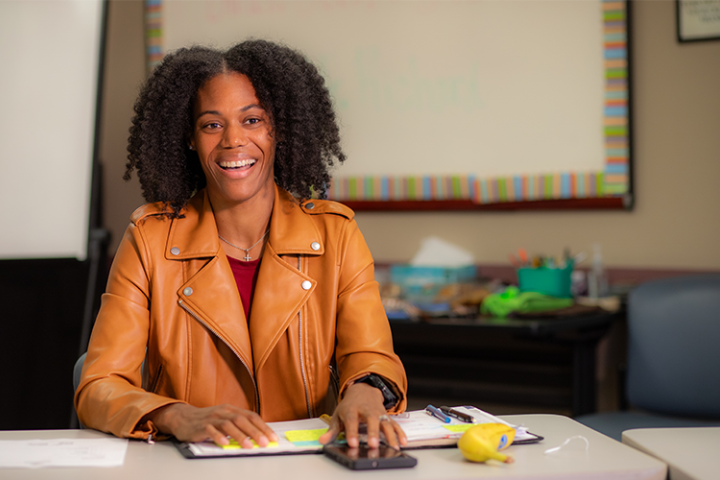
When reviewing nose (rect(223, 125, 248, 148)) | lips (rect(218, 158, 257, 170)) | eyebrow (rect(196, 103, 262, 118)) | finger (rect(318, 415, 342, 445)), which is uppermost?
eyebrow (rect(196, 103, 262, 118))

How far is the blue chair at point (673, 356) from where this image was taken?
198cm

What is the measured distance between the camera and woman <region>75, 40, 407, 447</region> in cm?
136

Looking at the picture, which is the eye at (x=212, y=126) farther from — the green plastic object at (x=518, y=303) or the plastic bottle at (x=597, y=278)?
the plastic bottle at (x=597, y=278)

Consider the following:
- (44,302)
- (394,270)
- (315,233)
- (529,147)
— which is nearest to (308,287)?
(315,233)

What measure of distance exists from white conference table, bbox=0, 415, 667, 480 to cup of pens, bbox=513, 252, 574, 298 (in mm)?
1466

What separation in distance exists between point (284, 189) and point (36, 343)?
1323mm

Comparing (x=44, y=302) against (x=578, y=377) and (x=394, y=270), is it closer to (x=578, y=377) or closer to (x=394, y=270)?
(x=394, y=270)

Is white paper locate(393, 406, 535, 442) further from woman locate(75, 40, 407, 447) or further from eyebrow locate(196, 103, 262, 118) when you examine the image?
eyebrow locate(196, 103, 262, 118)

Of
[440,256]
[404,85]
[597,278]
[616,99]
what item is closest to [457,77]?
[404,85]

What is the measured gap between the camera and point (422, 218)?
298 cm

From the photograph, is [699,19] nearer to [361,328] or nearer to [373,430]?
[361,328]

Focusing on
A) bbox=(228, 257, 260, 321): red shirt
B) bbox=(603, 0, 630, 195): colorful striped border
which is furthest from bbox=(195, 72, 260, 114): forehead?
bbox=(603, 0, 630, 195): colorful striped border

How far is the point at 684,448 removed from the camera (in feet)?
3.43

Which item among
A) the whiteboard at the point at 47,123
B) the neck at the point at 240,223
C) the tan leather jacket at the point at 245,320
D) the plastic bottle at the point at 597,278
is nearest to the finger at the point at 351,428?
the tan leather jacket at the point at 245,320
